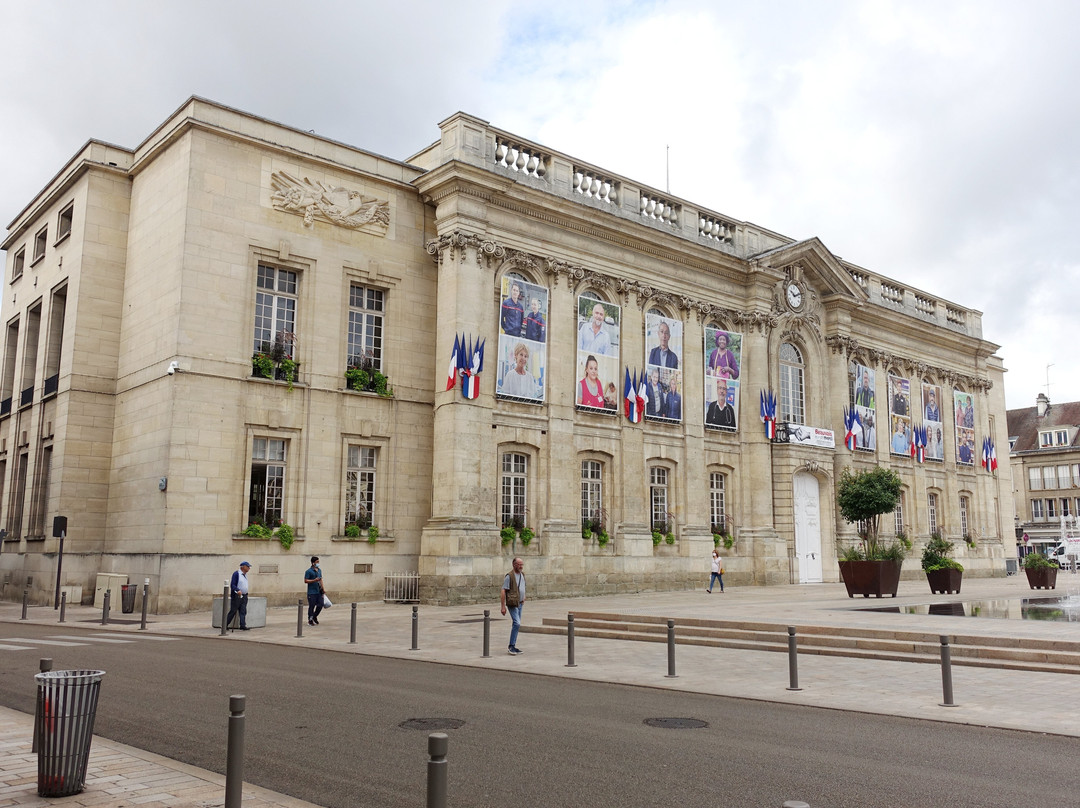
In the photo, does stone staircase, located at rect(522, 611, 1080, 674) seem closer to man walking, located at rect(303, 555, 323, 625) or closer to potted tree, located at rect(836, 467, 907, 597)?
man walking, located at rect(303, 555, 323, 625)

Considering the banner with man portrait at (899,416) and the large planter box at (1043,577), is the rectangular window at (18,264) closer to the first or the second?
the banner with man portrait at (899,416)

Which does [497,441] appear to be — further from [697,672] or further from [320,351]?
[697,672]

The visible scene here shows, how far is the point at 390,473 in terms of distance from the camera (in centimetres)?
2475

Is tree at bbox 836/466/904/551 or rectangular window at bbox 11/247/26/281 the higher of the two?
rectangular window at bbox 11/247/26/281

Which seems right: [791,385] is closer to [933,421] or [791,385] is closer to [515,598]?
[933,421]

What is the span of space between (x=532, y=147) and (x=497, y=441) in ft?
29.1

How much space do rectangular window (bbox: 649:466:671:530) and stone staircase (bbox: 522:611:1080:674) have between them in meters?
10.9

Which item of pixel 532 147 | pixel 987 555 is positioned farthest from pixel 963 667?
pixel 987 555

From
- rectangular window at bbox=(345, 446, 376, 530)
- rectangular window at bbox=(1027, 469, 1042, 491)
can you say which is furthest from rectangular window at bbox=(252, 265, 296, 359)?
rectangular window at bbox=(1027, 469, 1042, 491)

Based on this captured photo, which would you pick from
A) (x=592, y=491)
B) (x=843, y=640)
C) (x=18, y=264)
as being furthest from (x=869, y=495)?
Answer: (x=18, y=264)

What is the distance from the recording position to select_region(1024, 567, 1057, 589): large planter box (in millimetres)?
26109

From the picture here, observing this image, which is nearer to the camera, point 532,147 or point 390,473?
point 390,473

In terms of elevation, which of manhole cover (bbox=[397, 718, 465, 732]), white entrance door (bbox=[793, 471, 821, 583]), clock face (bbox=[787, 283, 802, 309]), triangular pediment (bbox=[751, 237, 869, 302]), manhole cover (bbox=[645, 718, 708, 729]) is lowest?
manhole cover (bbox=[645, 718, 708, 729])

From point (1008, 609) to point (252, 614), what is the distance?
15.1 meters
